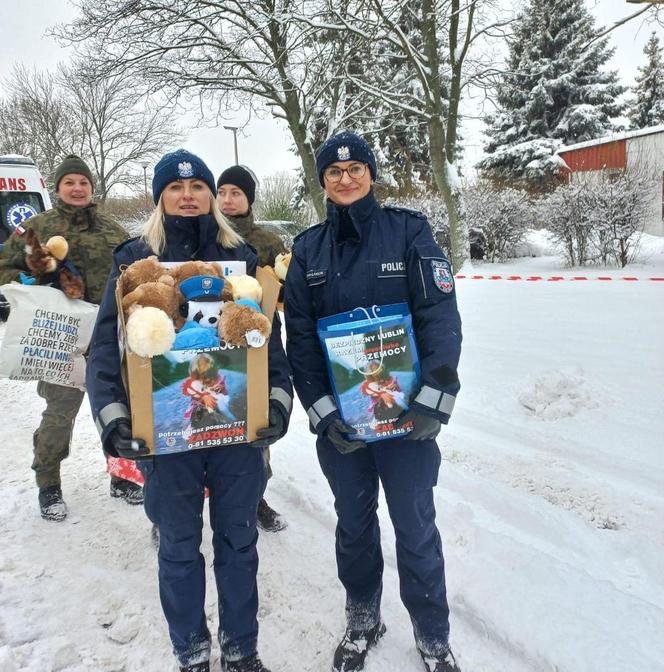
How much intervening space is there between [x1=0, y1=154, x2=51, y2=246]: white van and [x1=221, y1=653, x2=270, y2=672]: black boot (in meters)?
10.0

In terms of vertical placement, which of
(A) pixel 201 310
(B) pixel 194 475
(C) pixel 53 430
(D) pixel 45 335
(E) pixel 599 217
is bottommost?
(C) pixel 53 430

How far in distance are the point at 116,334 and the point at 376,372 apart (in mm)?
977

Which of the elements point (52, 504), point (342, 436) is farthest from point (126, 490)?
point (342, 436)

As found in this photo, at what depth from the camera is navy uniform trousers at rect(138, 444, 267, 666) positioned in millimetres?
1938

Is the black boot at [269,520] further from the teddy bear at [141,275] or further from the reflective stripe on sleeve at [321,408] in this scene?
the teddy bear at [141,275]

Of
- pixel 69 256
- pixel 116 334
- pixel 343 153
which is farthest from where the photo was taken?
pixel 69 256

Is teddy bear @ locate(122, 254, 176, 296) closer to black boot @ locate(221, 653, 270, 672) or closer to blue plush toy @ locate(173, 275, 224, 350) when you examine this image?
blue plush toy @ locate(173, 275, 224, 350)

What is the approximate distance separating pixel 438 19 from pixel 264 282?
1065 cm

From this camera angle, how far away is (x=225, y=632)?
80.7 inches

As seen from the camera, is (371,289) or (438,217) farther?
(438,217)

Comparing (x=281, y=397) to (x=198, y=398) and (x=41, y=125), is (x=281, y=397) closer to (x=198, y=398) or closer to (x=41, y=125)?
(x=198, y=398)

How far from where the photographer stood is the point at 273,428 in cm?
192

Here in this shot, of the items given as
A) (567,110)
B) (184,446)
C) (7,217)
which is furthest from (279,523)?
(567,110)

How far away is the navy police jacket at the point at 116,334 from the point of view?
1.85 meters
